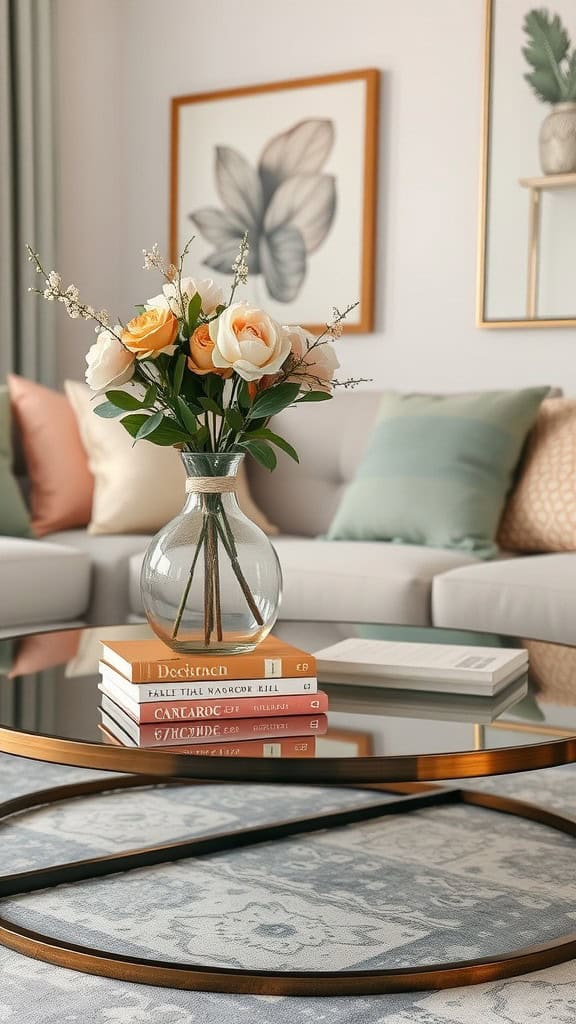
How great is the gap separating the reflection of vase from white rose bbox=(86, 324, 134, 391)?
253cm

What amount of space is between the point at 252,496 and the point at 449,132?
1.34 metres

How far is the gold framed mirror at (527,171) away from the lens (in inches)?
154

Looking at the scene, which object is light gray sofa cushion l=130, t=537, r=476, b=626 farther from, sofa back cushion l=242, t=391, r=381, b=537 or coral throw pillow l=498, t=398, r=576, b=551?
sofa back cushion l=242, t=391, r=381, b=537

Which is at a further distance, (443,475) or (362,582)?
(443,475)

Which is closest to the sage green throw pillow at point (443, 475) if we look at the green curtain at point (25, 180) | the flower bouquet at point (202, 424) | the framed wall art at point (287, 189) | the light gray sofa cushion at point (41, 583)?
the light gray sofa cushion at point (41, 583)

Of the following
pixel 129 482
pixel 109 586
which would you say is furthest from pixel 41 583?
pixel 129 482

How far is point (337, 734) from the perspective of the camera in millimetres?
1597

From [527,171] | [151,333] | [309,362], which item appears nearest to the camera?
[151,333]

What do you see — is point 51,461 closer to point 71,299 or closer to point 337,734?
point 71,299

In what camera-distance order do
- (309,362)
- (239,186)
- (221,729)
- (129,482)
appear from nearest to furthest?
(221,729), (309,362), (129,482), (239,186)

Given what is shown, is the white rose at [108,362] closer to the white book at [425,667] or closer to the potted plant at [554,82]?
the white book at [425,667]

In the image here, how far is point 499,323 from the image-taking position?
4062 mm

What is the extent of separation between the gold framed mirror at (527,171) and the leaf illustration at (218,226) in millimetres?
951

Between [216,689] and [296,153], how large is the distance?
3184mm
